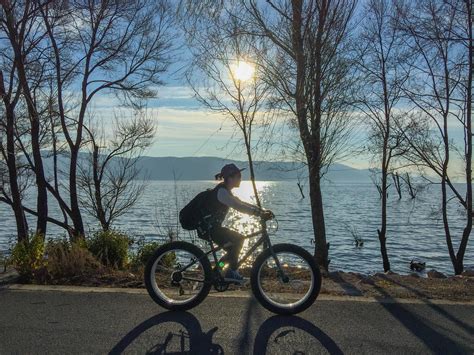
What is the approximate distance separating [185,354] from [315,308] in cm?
185

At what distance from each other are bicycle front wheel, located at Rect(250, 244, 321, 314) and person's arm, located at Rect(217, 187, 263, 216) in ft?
A: 1.57

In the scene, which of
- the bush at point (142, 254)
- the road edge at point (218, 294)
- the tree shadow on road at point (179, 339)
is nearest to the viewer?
the tree shadow on road at point (179, 339)

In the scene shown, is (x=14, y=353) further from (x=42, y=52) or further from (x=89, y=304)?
(x=42, y=52)

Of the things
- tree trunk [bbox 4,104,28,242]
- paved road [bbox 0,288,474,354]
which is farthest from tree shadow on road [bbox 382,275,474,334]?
tree trunk [bbox 4,104,28,242]

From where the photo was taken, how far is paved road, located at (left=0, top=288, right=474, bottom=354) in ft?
15.8

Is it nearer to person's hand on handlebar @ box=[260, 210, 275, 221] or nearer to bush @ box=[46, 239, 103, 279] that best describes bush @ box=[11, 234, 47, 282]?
bush @ box=[46, 239, 103, 279]

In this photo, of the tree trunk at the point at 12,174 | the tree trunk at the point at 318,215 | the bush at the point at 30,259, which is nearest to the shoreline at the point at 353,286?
the bush at the point at 30,259

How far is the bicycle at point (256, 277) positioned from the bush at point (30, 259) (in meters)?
2.20

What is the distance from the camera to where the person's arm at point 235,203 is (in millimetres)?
5801

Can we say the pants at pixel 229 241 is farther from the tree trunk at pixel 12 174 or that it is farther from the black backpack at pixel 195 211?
the tree trunk at pixel 12 174

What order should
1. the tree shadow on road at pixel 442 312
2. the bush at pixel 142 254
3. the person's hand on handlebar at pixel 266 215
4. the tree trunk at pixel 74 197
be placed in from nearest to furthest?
the tree shadow on road at pixel 442 312 < the person's hand on handlebar at pixel 266 215 < the bush at pixel 142 254 < the tree trunk at pixel 74 197

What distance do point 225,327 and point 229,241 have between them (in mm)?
1022

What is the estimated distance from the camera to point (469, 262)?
23656mm

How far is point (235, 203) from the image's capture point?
5.83 m
